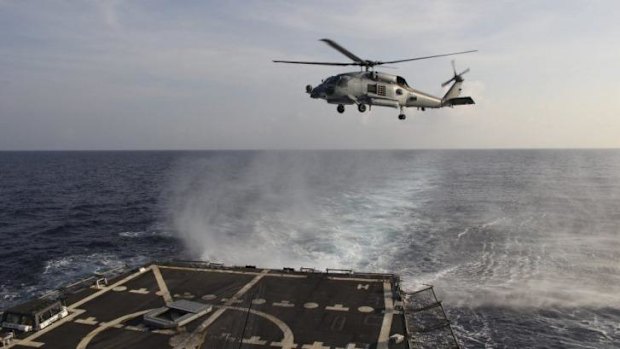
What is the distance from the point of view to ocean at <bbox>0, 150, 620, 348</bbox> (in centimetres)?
4681

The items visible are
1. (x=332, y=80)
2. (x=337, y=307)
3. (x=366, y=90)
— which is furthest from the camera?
(x=337, y=307)

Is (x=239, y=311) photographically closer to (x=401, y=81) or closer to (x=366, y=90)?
(x=366, y=90)

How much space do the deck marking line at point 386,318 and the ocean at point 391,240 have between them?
8.53m

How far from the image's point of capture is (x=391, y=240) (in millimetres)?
69812

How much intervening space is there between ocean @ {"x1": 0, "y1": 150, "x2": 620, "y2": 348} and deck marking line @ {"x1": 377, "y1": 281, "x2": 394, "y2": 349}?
8.53m

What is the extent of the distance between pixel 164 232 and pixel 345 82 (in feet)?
176

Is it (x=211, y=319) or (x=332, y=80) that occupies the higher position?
(x=332, y=80)

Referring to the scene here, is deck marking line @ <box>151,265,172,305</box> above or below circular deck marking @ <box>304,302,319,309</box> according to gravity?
above

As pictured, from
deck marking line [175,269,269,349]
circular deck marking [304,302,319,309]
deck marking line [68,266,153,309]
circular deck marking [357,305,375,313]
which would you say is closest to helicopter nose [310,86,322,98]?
circular deck marking [304,302,319,309]

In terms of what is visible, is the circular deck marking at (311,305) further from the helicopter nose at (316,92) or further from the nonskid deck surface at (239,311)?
the helicopter nose at (316,92)

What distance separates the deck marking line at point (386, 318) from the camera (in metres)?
28.9

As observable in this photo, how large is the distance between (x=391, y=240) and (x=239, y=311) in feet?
132

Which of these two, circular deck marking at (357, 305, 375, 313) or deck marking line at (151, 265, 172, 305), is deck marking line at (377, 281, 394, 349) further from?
deck marking line at (151, 265, 172, 305)

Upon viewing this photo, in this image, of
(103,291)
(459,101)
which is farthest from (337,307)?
(103,291)
